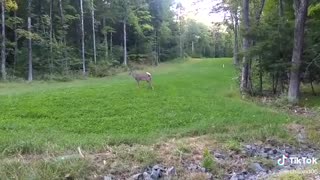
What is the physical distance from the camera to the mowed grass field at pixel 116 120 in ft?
31.3

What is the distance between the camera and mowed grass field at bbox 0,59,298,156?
9539mm

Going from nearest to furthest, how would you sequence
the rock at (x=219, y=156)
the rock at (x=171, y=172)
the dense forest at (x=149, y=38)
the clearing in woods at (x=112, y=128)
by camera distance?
the rock at (x=171, y=172) → the clearing in woods at (x=112, y=128) → the rock at (x=219, y=156) → the dense forest at (x=149, y=38)

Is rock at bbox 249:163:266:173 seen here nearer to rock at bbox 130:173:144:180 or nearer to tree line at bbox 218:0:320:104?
rock at bbox 130:173:144:180

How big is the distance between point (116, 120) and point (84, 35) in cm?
3474

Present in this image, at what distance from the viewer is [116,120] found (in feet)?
40.7

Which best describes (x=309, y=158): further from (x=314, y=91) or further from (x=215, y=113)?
(x=314, y=91)

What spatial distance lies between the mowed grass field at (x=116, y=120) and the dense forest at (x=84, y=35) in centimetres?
1497

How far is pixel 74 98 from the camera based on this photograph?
1581 centimetres

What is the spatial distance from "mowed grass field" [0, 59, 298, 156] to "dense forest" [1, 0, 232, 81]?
15.0 metres

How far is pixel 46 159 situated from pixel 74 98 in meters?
8.27

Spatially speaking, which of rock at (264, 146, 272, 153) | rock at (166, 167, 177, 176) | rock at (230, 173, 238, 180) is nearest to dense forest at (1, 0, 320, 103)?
rock at (264, 146, 272, 153)

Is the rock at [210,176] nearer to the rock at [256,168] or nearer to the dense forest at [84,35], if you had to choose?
the rock at [256,168]

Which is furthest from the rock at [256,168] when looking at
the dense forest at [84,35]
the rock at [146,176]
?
the dense forest at [84,35]

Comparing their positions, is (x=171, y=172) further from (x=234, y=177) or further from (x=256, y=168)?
(x=256, y=168)
